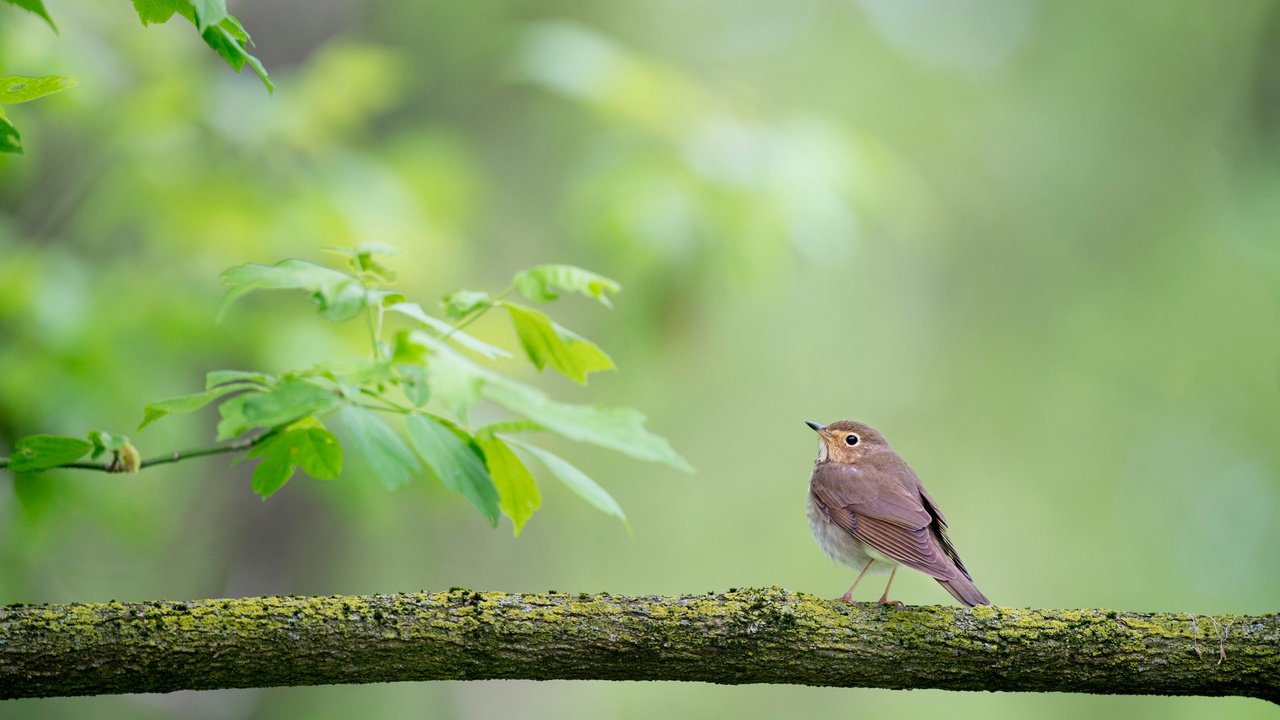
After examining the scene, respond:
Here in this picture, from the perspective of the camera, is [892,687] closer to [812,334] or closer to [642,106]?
[642,106]

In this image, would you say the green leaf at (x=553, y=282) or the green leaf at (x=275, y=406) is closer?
the green leaf at (x=275, y=406)

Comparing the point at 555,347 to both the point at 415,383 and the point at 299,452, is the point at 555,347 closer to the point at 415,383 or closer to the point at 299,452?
the point at 415,383

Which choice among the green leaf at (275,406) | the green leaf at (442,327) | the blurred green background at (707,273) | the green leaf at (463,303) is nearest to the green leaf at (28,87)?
the green leaf at (275,406)

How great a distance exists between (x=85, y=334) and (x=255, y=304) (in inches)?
54.2

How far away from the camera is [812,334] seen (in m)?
12.9

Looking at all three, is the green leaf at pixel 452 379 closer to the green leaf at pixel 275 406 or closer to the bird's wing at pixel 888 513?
the green leaf at pixel 275 406

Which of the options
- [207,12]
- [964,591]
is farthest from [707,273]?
[207,12]

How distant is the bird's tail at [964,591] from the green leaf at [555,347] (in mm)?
1168

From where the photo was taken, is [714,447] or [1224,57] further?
[714,447]

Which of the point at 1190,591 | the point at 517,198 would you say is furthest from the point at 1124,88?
the point at 517,198

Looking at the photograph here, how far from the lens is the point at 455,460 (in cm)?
253

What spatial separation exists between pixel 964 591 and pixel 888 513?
422mm

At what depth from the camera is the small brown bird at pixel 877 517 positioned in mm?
3236

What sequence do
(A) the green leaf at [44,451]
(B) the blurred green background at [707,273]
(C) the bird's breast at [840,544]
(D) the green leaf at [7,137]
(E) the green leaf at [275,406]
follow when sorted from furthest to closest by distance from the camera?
(B) the blurred green background at [707,273], (C) the bird's breast at [840,544], (A) the green leaf at [44,451], (E) the green leaf at [275,406], (D) the green leaf at [7,137]
